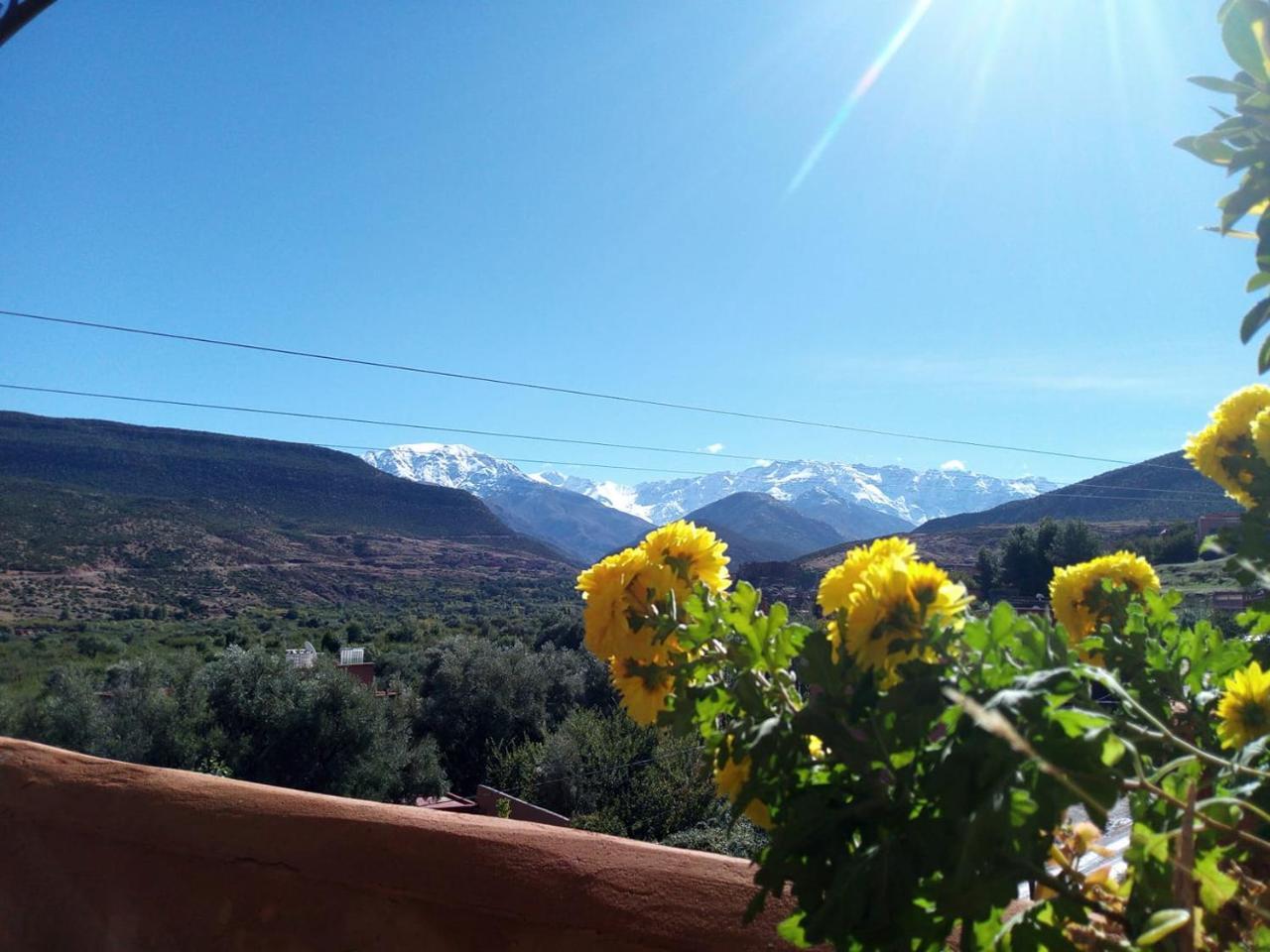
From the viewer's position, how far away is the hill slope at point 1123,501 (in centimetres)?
2735

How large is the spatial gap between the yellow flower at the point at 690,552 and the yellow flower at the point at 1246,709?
2.09ft

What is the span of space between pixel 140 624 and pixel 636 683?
1500 inches

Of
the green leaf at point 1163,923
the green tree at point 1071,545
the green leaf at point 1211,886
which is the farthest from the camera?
the green tree at point 1071,545

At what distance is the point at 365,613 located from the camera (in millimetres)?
42594

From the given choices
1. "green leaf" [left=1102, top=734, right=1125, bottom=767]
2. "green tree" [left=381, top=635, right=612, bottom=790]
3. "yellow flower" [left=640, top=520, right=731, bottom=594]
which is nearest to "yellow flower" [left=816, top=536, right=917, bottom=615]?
"yellow flower" [left=640, top=520, right=731, bottom=594]

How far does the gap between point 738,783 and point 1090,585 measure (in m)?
0.80

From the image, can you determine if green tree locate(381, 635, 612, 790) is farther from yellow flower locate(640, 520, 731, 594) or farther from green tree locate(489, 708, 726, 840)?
yellow flower locate(640, 520, 731, 594)

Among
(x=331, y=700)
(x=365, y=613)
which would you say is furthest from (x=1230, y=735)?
(x=365, y=613)

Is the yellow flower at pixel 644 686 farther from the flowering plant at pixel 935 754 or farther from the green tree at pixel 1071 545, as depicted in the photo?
the green tree at pixel 1071 545

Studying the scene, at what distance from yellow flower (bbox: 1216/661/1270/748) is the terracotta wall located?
780 mm

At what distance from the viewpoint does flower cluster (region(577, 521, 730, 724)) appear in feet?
3.87

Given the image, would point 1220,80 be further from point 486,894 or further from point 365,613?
point 365,613

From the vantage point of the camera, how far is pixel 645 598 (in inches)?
47.8

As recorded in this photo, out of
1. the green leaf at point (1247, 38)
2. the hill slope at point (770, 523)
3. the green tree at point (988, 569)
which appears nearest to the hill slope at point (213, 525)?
the green tree at point (988, 569)
